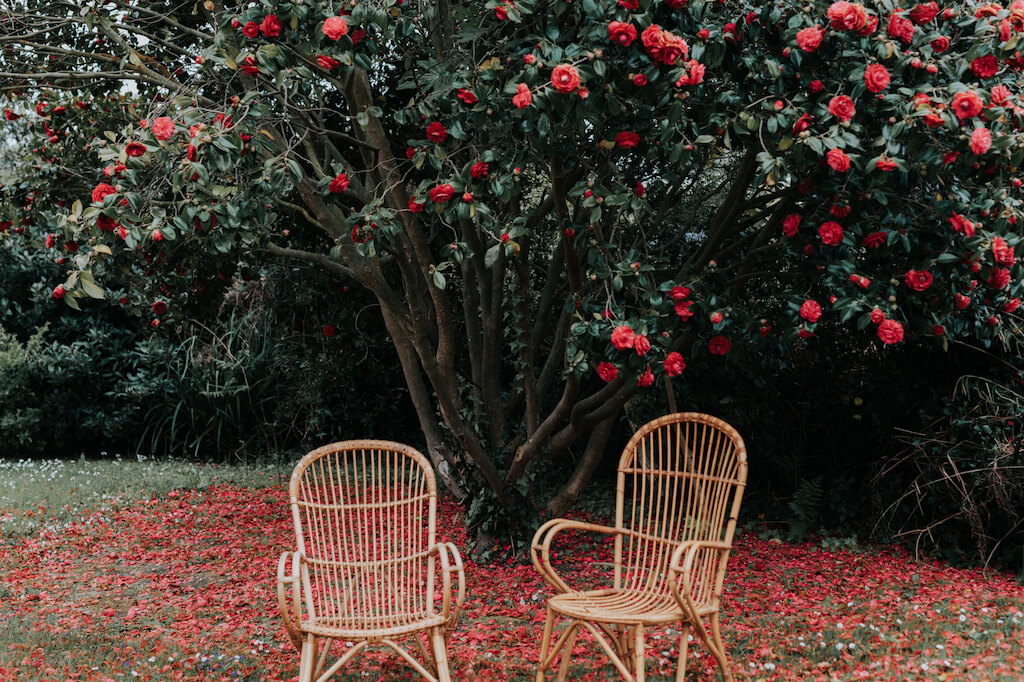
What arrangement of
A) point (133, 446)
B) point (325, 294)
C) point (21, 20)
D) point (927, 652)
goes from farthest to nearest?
point (133, 446) < point (325, 294) < point (21, 20) < point (927, 652)

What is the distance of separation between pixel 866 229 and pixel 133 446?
24.2 ft

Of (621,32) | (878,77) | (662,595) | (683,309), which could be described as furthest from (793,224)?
(662,595)

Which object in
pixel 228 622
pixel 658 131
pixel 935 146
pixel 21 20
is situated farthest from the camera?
pixel 21 20

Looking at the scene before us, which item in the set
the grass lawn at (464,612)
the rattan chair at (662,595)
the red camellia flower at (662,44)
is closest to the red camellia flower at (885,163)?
the red camellia flower at (662,44)

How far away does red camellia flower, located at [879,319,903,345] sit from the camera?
102 inches

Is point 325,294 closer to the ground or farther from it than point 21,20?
closer to the ground

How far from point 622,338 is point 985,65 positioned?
1382mm

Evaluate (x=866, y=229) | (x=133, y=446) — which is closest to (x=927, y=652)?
(x=866, y=229)

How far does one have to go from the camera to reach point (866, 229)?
9.27ft

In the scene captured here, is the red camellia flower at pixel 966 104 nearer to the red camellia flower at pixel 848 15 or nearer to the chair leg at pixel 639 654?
the red camellia flower at pixel 848 15

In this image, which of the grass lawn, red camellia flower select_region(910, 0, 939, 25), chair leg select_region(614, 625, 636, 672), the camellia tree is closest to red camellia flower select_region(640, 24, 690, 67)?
the camellia tree

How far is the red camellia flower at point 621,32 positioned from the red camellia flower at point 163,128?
149 cm

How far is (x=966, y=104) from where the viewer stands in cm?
239

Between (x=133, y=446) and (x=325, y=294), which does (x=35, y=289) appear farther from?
(x=325, y=294)
